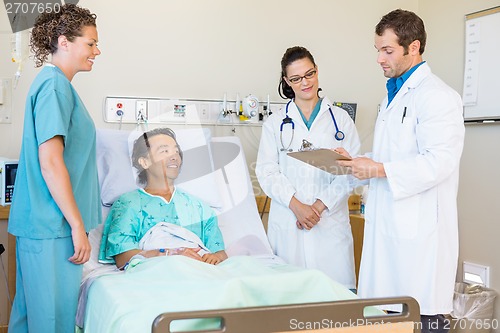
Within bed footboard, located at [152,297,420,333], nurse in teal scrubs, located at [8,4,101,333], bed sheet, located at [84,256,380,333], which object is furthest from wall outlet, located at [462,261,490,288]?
nurse in teal scrubs, located at [8,4,101,333]

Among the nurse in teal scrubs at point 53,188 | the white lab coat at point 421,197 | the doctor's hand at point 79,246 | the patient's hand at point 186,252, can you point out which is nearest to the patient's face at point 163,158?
the patient's hand at point 186,252

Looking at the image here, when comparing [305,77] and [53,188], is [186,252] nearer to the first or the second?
[53,188]

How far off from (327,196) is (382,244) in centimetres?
45

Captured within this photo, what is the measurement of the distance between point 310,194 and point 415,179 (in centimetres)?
68

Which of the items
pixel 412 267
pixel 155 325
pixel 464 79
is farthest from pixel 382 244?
pixel 464 79

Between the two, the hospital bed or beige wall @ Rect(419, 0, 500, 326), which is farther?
beige wall @ Rect(419, 0, 500, 326)

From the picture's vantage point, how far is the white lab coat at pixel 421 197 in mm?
1859

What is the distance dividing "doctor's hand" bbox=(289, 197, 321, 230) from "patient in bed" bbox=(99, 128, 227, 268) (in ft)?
1.13

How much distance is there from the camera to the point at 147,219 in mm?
2266

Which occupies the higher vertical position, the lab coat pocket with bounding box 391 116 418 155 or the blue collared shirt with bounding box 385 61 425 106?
the blue collared shirt with bounding box 385 61 425 106

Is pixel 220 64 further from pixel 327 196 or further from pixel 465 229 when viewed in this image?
pixel 465 229

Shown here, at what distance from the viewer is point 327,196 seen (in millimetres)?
2436

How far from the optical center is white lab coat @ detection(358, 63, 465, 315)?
186cm

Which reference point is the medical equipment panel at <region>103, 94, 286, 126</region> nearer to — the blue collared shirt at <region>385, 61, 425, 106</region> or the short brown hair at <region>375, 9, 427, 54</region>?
the blue collared shirt at <region>385, 61, 425, 106</region>
